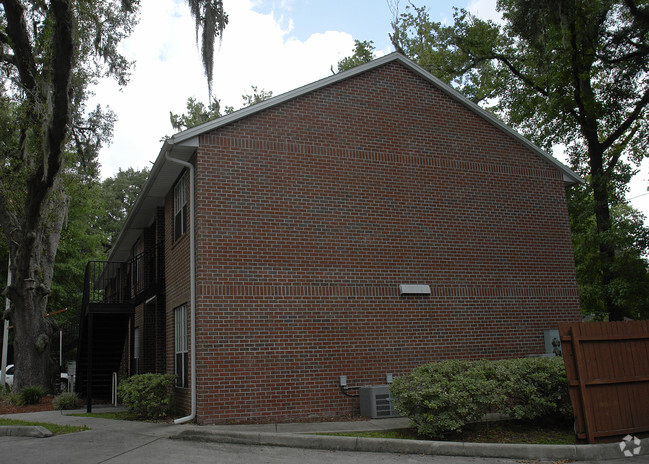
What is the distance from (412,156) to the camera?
41.4ft

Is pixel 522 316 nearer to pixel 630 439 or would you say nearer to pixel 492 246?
Result: pixel 492 246

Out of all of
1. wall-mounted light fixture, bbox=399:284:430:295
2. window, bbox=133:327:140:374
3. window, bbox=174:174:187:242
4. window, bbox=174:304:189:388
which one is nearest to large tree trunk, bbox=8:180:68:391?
window, bbox=133:327:140:374

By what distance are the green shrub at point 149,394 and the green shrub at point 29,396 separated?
632 centimetres

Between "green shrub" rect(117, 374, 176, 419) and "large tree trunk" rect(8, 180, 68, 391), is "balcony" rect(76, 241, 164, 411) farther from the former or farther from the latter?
"green shrub" rect(117, 374, 176, 419)

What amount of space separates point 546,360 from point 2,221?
16398 mm

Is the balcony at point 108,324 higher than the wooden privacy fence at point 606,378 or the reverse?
higher

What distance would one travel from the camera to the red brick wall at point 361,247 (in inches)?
408

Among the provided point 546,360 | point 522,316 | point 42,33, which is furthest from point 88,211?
point 546,360

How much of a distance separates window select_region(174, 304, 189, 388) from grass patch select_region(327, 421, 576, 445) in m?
4.24

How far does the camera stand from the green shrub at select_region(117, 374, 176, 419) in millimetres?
10820

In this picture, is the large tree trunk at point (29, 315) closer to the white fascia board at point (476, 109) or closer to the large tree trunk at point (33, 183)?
the large tree trunk at point (33, 183)

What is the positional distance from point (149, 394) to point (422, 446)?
5.68 meters

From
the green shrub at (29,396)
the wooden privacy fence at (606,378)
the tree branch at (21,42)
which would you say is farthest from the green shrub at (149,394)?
the tree branch at (21,42)

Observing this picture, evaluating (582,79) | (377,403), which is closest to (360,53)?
(582,79)
